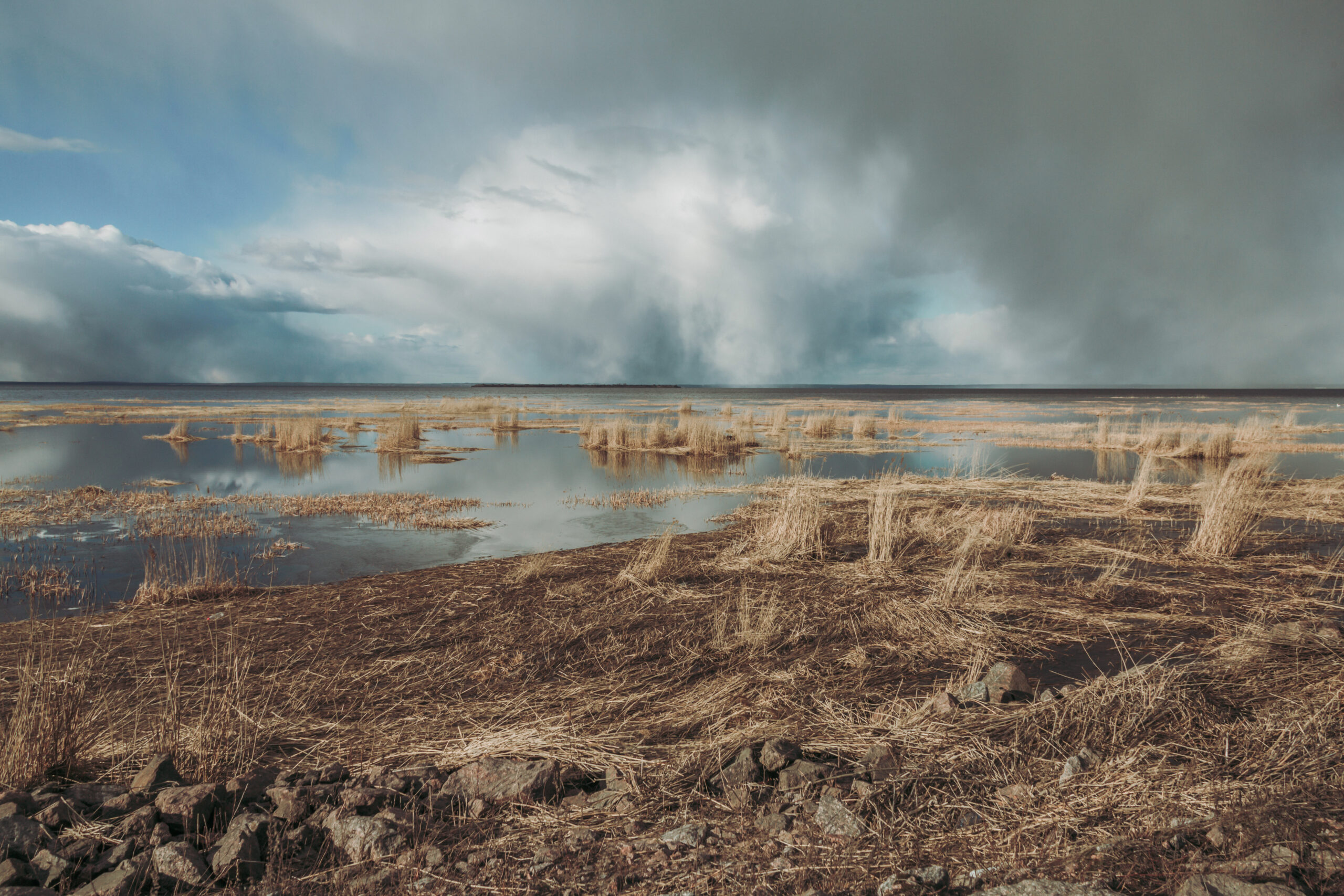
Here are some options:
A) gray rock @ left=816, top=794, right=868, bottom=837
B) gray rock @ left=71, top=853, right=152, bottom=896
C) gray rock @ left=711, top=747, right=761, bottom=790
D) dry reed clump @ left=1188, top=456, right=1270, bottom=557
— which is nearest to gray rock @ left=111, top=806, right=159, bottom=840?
gray rock @ left=71, top=853, right=152, bottom=896

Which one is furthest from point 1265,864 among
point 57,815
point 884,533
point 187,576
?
point 187,576

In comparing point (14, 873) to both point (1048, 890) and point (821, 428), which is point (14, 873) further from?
point (821, 428)

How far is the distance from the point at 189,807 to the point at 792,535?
7.48m

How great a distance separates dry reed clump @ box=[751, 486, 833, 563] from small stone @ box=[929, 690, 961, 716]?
4.55 m

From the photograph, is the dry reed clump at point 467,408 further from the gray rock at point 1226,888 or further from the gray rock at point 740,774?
the gray rock at point 1226,888

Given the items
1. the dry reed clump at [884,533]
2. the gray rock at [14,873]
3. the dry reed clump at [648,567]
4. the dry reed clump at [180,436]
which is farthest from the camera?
the dry reed clump at [180,436]

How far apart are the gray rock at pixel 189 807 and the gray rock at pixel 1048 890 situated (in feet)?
11.8

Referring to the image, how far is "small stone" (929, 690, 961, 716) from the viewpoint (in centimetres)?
433

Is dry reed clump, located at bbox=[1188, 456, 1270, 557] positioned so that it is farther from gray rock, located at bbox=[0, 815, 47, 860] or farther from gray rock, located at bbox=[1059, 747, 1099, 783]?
gray rock, located at bbox=[0, 815, 47, 860]

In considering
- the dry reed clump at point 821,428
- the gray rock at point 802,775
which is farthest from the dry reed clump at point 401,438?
the gray rock at point 802,775

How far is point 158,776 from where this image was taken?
346cm

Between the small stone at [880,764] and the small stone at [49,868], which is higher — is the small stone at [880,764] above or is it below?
above

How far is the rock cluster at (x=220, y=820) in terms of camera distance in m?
2.85

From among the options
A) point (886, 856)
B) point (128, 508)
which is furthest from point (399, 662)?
point (128, 508)
